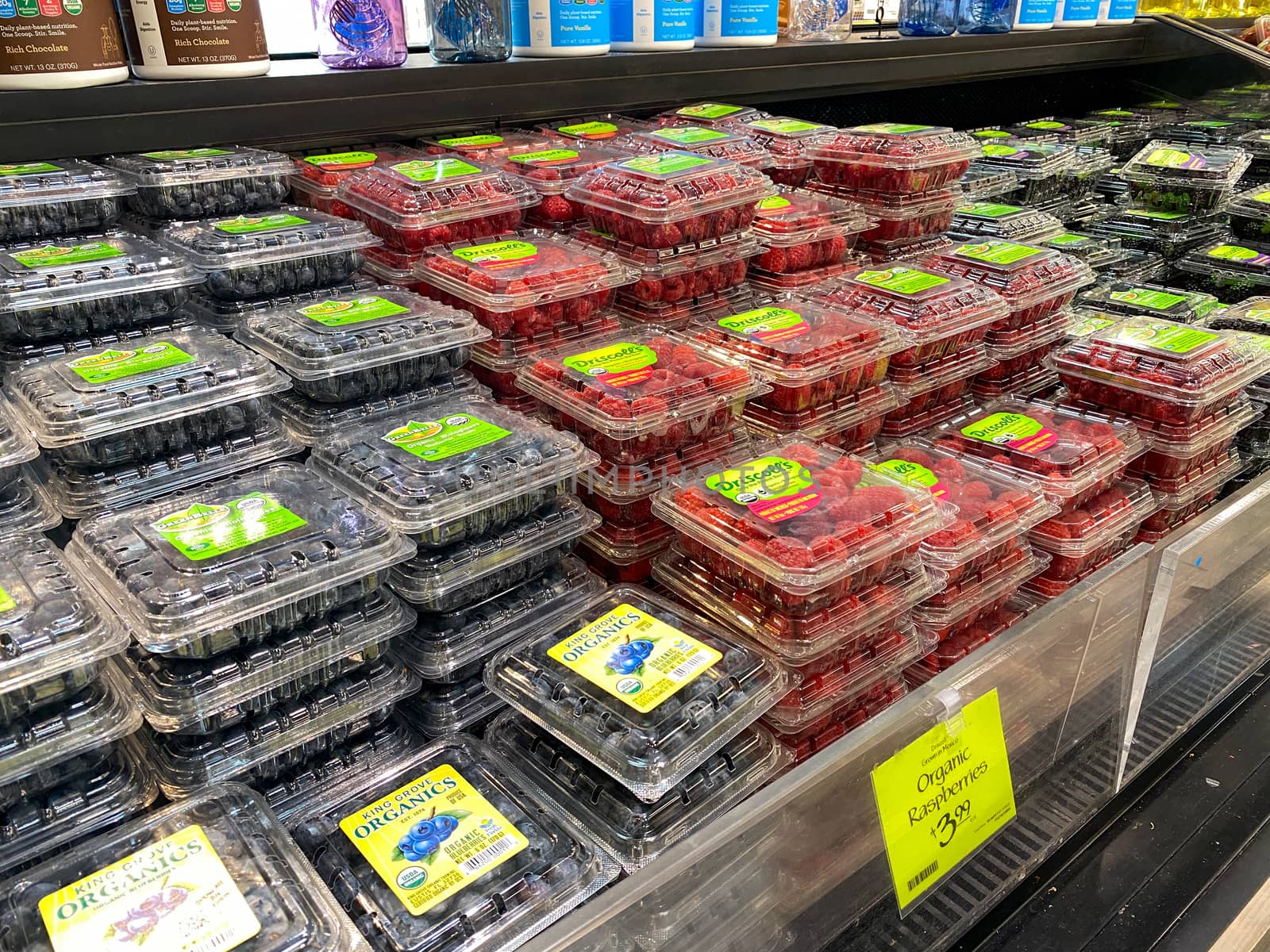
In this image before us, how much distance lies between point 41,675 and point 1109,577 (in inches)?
47.7

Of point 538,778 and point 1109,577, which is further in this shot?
point 1109,577

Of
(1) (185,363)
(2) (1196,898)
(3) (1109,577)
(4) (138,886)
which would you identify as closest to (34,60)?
(1) (185,363)

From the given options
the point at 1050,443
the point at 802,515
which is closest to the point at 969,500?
the point at 1050,443

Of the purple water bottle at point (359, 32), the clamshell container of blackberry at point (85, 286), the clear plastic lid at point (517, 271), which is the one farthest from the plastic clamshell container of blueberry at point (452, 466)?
the purple water bottle at point (359, 32)

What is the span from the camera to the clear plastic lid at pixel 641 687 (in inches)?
37.4

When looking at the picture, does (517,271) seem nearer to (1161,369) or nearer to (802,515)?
(802,515)

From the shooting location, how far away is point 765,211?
1753 millimetres

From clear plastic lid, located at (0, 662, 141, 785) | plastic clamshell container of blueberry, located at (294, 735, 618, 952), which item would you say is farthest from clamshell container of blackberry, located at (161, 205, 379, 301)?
plastic clamshell container of blueberry, located at (294, 735, 618, 952)

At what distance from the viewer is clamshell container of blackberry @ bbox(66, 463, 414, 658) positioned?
90 centimetres

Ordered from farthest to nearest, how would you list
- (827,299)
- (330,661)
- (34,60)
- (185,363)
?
(827,299)
(34,60)
(185,363)
(330,661)

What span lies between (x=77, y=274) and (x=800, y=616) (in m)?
1.06

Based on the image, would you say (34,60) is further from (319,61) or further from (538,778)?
(538,778)

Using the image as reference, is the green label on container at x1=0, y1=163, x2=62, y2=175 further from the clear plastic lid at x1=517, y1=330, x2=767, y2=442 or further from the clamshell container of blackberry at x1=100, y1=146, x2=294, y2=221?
the clear plastic lid at x1=517, y1=330, x2=767, y2=442

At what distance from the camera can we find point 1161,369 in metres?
1.62
